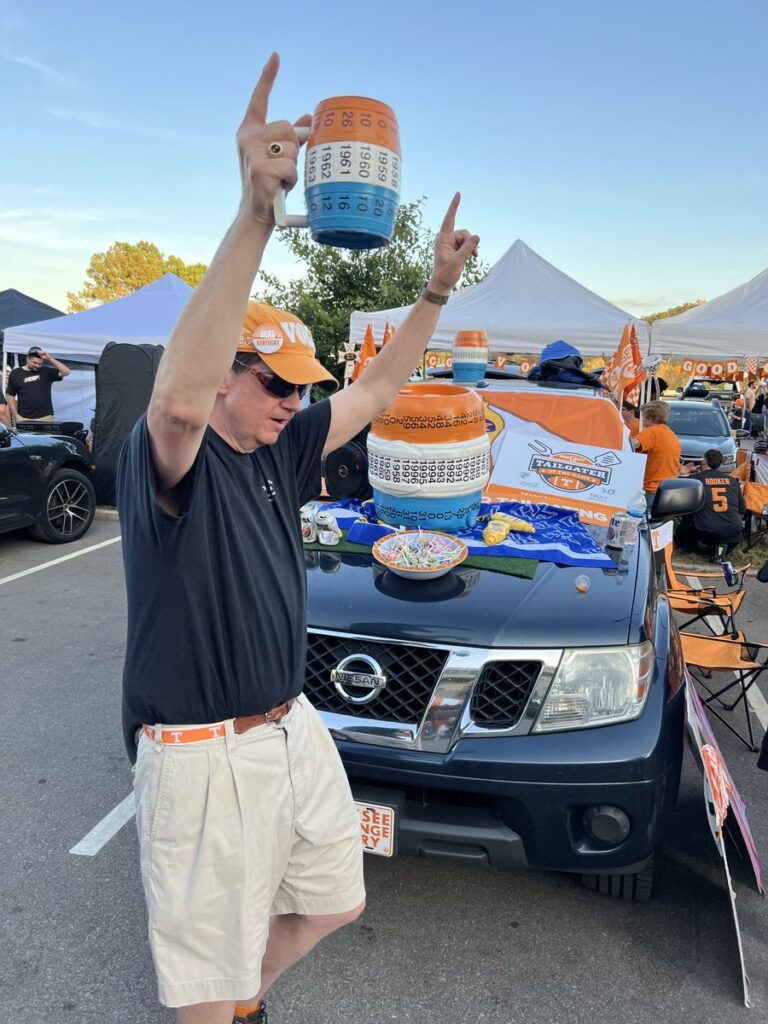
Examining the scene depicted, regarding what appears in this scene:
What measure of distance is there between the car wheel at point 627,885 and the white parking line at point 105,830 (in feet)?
5.56

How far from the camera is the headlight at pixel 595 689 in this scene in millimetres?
2133

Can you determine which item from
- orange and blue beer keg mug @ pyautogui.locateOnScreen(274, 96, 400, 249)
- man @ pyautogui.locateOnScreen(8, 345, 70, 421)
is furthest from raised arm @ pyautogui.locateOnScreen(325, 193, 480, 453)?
man @ pyautogui.locateOnScreen(8, 345, 70, 421)

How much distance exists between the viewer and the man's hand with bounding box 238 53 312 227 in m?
1.07

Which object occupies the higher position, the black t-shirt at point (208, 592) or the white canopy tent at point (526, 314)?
the white canopy tent at point (526, 314)

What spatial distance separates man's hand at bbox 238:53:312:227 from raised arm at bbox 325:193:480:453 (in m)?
0.78

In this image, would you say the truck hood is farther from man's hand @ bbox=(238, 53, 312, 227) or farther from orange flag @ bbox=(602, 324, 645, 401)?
orange flag @ bbox=(602, 324, 645, 401)

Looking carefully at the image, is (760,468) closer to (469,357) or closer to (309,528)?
(469,357)

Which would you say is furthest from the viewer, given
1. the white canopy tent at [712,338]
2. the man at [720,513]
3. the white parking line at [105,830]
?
the white canopy tent at [712,338]

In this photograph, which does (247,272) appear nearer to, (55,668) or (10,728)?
(10,728)

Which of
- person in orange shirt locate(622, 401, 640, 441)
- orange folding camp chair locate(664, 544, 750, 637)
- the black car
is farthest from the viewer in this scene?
person in orange shirt locate(622, 401, 640, 441)

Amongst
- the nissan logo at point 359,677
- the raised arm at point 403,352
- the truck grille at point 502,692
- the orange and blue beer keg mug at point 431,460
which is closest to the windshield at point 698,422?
the orange and blue beer keg mug at point 431,460

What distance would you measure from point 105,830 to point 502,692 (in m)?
1.78

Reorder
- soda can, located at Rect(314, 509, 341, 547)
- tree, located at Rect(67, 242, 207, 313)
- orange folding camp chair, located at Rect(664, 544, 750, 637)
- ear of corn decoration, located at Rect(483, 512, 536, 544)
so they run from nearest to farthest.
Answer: soda can, located at Rect(314, 509, 341, 547), ear of corn decoration, located at Rect(483, 512, 536, 544), orange folding camp chair, located at Rect(664, 544, 750, 637), tree, located at Rect(67, 242, 207, 313)

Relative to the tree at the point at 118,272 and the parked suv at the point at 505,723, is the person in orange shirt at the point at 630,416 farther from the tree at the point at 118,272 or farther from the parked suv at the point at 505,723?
the tree at the point at 118,272
